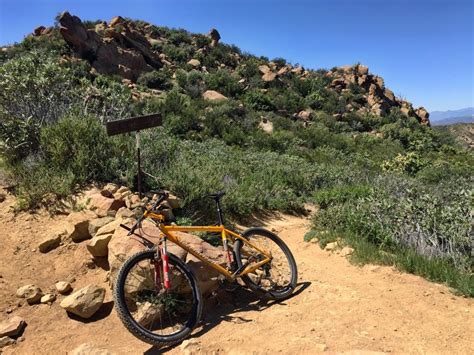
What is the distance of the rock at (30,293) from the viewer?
408 cm

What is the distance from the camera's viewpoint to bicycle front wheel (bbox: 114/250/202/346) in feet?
11.7

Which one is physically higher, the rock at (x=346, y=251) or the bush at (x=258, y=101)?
the bush at (x=258, y=101)

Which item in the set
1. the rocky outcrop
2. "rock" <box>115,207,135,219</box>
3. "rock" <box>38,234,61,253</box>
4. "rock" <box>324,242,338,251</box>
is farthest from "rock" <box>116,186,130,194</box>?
the rocky outcrop

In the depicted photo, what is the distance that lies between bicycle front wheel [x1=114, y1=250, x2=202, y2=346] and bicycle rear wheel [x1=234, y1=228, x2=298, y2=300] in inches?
27.9

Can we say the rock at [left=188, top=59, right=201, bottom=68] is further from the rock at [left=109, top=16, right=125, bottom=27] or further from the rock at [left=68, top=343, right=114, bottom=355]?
the rock at [left=68, top=343, right=114, bottom=355]

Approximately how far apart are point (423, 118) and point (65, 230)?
3685cm

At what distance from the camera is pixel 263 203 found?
27.0 ft

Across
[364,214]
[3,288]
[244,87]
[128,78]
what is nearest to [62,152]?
[3,288]

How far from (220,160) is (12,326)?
704cm

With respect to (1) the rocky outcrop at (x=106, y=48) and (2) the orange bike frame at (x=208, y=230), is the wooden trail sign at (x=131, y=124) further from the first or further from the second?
(1) the rocky outcrop at (x=106, y=48)

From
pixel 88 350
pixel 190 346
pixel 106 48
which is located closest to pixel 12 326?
pixel 88 350

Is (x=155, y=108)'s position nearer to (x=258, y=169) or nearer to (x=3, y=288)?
(x=258, y=169)

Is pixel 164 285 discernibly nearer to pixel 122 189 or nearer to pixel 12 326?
pixel 12 326

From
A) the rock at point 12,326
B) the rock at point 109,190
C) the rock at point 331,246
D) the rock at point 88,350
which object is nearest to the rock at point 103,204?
the rock at point 109,190
